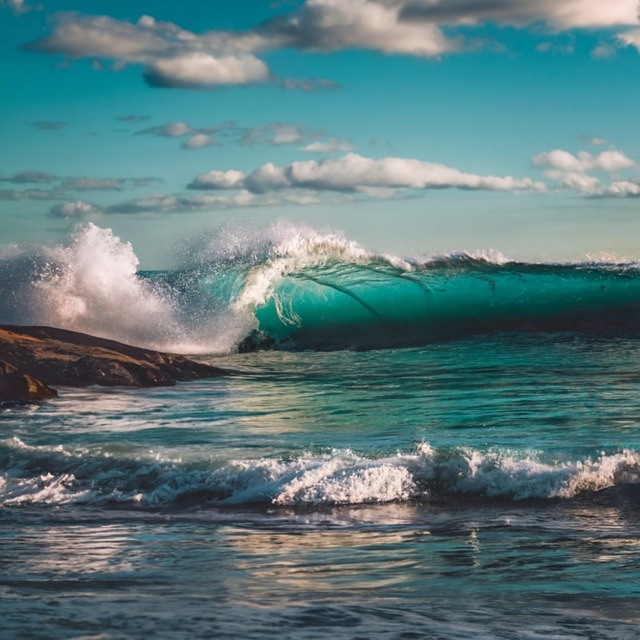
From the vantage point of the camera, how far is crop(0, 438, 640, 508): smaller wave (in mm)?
7281

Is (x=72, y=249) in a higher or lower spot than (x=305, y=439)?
higher

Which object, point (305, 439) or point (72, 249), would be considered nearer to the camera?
point (305, 439)

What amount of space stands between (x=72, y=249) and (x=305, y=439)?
45.1 feet

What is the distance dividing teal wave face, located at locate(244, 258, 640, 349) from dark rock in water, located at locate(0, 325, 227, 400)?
6679 millimetres

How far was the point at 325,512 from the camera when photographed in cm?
688

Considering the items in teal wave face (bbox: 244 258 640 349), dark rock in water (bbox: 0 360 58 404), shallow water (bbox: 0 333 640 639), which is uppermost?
teal wave face (bbox: 244 258 640 349)

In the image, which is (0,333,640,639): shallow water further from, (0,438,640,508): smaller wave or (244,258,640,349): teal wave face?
(244,258,640,349): teal wave face

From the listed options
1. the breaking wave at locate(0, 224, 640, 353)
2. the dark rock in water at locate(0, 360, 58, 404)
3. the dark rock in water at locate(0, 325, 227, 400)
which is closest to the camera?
the dark rock in water at locate(0, 360, 58, 404)

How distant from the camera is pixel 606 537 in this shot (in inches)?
232

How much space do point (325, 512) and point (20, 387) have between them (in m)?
6.33

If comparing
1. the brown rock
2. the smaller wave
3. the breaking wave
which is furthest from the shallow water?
the breaking wave

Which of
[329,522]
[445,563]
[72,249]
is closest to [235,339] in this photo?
[72,249]

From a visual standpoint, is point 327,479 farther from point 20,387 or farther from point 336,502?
point 20,387

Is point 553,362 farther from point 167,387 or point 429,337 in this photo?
point 167,387
